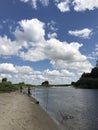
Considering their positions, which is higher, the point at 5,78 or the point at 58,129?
the point at 5,78

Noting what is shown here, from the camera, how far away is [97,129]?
29156 millimetres

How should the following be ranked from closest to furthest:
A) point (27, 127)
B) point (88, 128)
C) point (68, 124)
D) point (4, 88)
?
point (27, 127), point (88, 128), point (68, 124), point (4, 88)

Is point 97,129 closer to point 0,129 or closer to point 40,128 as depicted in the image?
point 40,128

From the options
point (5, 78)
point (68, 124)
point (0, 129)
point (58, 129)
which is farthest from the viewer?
point (5, 78)

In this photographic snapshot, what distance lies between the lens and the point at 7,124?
2562 cm

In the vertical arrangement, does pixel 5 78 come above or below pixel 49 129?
above

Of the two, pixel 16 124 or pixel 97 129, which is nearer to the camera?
pixel 16 124

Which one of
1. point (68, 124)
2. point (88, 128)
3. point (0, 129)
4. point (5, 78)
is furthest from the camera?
point (5, 78)

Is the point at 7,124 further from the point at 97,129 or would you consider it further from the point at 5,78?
the point at 5,78

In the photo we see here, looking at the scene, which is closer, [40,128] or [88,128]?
[40,128]

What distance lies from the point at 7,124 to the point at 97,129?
10.9 m

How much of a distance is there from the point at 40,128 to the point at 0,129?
4734 mm

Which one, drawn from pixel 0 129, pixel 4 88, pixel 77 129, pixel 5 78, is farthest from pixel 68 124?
pixel 5 78

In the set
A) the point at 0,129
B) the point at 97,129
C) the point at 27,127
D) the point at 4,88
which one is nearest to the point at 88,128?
the point at 97,129
